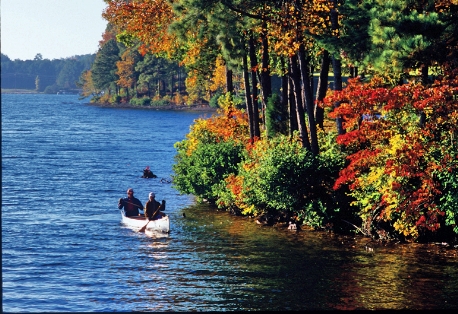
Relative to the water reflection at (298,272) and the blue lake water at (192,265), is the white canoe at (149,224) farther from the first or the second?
the water reflection at (298,272)

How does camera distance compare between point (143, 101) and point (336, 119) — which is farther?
point (143, 101)

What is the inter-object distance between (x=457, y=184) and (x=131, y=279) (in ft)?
36.2

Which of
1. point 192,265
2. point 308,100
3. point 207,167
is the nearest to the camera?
point 192,265

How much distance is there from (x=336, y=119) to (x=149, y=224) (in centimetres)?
922

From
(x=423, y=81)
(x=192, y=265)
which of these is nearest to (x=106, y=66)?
(x=192, y=265)

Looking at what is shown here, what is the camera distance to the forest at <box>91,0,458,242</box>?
24.9 meters

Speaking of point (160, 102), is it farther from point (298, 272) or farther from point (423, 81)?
point (298, 272)

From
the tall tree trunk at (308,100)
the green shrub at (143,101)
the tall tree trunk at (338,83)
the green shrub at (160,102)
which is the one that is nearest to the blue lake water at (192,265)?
the tall tree trunk at (308,100)

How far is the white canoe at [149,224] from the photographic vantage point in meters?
32.5

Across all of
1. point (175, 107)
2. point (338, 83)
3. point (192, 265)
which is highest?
point (338, 83)

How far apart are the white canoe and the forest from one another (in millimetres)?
3520

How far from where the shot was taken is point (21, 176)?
58.3 metres

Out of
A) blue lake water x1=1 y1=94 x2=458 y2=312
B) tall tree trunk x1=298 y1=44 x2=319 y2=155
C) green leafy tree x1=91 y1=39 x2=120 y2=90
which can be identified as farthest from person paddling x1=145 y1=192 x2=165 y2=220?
green leafy tree x1=91 y1=39 x2=120 y2=90

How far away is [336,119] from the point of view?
1230 inches
